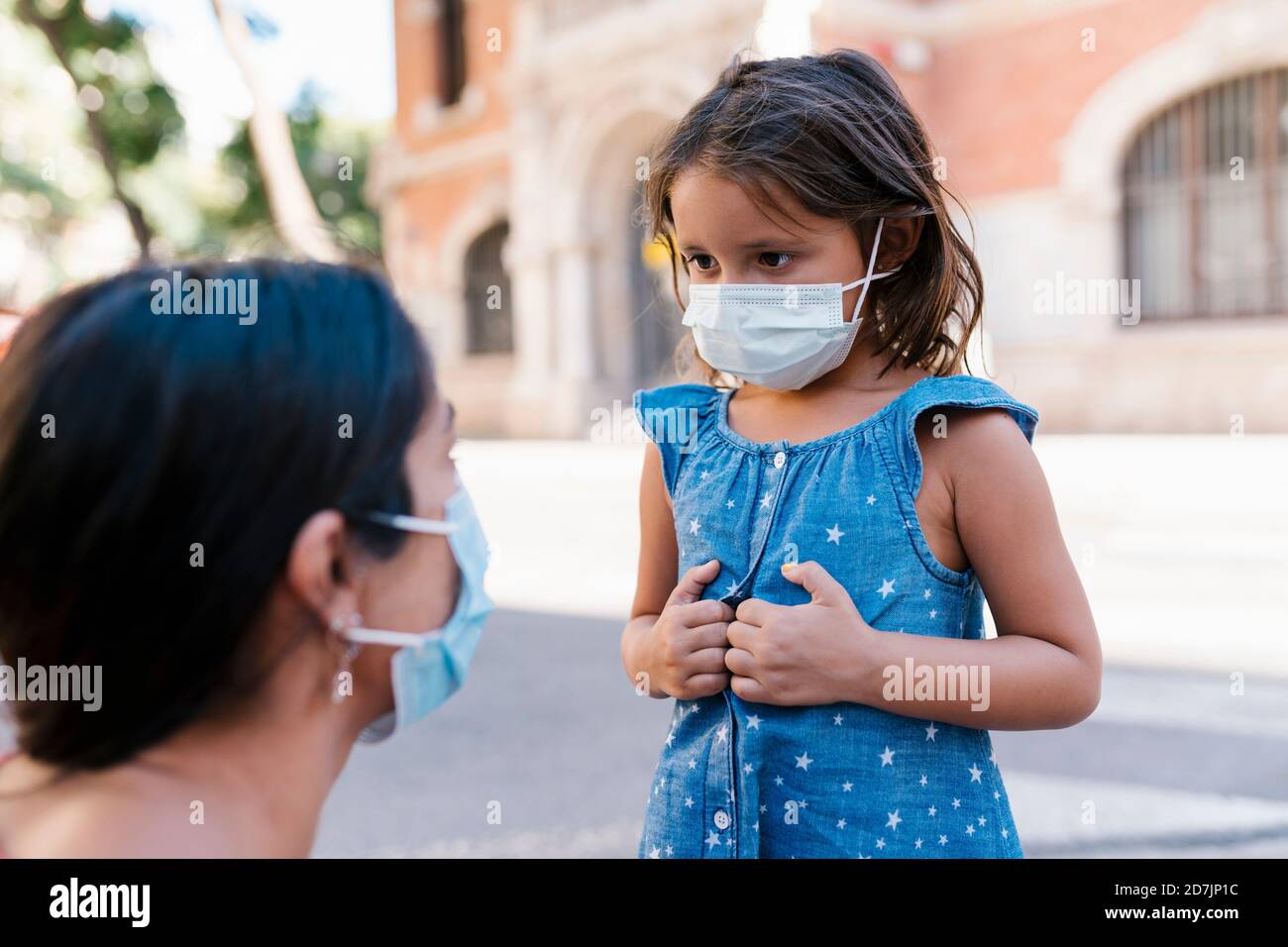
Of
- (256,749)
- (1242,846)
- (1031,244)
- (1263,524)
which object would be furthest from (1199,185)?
(256,749)

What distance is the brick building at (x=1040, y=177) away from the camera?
13211mm

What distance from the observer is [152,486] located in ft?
3.13

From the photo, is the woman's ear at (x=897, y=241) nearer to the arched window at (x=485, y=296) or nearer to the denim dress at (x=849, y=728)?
the denim dress at (x=849, y=728)

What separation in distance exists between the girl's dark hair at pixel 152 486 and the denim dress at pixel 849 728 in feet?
2.21

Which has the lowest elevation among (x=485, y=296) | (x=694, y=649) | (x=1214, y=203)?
(x=694, y=649)

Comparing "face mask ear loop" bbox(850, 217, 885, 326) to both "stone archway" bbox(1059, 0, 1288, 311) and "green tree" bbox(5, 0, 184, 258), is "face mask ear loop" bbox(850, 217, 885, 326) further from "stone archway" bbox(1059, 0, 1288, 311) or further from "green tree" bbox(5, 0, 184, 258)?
"green tree" bbox(5, 0, 184, 258)

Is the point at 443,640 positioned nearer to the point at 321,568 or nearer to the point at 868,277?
the point at 321,568

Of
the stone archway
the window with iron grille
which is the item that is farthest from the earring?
the window with iron grille

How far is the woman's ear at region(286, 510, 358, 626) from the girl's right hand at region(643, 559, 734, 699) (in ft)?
Result: 1.79

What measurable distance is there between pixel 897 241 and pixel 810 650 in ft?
2.08

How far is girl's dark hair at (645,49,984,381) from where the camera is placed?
5.22 feet

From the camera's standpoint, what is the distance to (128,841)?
976 mm

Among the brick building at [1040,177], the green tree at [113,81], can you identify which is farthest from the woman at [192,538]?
the green tree at [113,81]

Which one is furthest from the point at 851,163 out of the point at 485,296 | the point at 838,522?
the point at 485,296
